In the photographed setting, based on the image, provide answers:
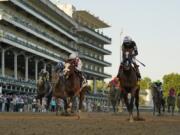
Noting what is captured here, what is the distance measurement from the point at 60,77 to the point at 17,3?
5292 cm

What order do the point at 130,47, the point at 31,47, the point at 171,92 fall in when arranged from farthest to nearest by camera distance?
the point at 31,47, the point at 171,92, the point at 130,47

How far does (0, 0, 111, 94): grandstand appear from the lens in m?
69.1

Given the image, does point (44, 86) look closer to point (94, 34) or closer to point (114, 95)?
point (114, 95)

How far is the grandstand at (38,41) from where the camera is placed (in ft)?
227

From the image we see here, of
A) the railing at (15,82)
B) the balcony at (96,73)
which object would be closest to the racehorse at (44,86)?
the railing at (15,82)

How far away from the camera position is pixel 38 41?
86.4 m

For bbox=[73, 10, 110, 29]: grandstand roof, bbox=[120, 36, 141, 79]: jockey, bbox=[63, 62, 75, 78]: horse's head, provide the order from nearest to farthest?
bbox=[120, 36, 141, 79]: jockey → bbox=[63, 62, 75, 78]: horse's head → bbox=[73, 10, 110, 29]: grandstand roof

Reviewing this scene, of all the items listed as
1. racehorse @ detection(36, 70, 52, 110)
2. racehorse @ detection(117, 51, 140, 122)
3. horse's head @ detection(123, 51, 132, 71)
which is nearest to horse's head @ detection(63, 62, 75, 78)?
racehorse @ detection(117, 51, 140, 122)

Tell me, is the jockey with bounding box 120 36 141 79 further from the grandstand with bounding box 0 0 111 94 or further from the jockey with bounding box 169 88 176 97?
the grandstand with bounding box 0 0 111 94

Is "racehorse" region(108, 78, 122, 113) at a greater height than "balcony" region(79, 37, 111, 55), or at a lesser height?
lesser

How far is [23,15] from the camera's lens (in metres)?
80.7

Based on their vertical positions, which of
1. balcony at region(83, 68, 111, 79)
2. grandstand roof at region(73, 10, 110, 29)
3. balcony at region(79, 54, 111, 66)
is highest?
grandstand roof at region(73, 10, 110, 29)

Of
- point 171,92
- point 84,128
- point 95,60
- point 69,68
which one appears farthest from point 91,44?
point 84,128

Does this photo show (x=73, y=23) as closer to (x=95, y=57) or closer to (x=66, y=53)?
(x=66, y=53)
